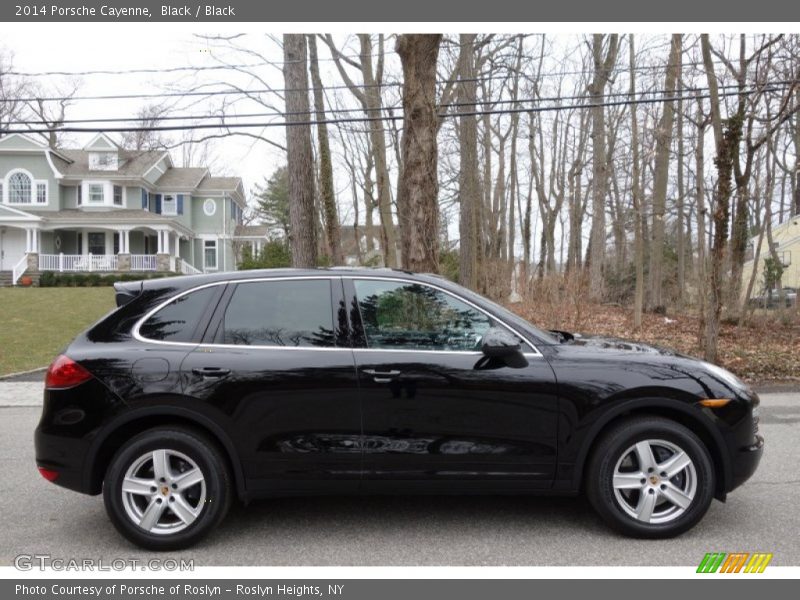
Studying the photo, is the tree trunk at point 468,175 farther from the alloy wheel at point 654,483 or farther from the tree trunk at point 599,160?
the alloy wheel at point 654,483

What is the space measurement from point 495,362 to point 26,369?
37.1ft

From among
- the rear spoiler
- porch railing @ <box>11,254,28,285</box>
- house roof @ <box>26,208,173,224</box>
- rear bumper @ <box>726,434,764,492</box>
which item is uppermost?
house roof @ <box>26,208,173,224</box>

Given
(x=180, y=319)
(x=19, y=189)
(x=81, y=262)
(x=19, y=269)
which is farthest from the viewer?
(x=19, y=189)

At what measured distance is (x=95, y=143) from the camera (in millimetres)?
36594

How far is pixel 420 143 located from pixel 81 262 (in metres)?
30.4

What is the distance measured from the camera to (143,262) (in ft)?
112

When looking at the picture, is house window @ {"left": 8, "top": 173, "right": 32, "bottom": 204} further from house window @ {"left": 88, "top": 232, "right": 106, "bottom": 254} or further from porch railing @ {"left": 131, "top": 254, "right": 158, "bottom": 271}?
porch railing @ {"left": 131, "top": 254, "right": 158, "bottom": 271}

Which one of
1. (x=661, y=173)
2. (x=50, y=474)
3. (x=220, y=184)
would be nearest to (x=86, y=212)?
(x=220, y=184)

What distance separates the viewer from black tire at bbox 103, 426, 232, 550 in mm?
3893

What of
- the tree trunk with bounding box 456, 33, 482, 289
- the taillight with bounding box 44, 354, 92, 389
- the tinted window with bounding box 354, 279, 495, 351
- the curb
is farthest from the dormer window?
the tinted window with bounding box 354, 279, 495, 351

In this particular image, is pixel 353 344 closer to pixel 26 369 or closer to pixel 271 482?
pixel 271 482

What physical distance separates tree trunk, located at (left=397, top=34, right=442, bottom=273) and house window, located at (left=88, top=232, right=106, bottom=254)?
32069 millimetres

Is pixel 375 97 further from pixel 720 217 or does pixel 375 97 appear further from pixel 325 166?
pixel 720 217

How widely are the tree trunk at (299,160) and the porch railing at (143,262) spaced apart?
23.3 metres
